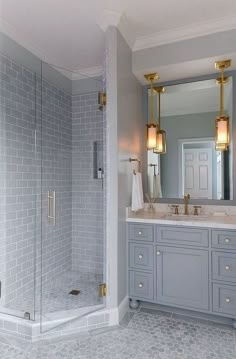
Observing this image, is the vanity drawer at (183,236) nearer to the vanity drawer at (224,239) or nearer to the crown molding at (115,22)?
the vanity drawer at (224,239)

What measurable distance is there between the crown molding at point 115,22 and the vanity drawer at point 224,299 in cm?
235

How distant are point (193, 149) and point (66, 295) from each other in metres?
1.97

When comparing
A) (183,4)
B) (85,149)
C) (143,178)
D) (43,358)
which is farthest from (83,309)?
(183,4)

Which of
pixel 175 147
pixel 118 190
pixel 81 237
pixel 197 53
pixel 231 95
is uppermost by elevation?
pixel 197 53

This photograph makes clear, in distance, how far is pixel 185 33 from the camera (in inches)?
92.2

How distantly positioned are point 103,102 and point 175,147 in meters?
0.97

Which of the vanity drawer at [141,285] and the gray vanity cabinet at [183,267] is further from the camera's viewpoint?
the vanity drawer at [141,285]

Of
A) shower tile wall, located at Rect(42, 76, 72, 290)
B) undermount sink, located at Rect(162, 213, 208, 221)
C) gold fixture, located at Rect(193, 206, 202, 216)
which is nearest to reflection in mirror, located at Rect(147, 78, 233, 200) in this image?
gold fixture, located at Rect(193, 206, 202, 216)

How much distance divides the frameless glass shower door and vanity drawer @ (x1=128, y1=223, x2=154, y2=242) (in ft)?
1.35

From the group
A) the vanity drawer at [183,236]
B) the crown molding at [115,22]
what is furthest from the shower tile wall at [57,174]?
the vanity drawer at [183,236]

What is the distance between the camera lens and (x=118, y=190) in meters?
2.16

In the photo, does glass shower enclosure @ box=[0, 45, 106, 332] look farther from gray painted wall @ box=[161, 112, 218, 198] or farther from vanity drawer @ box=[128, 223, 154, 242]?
gray painted wall @ box=[161, 112, 218, 198]

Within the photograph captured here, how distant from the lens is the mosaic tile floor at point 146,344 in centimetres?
171

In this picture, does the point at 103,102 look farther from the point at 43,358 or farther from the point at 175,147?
the point at 43,358
